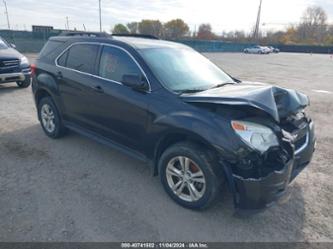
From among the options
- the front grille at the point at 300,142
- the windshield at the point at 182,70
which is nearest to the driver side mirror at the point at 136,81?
the windshield at the point at 182,70

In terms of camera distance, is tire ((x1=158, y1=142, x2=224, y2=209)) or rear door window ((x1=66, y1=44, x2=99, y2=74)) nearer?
tire ((x1=158, y1=142, x2=224, y2=209))

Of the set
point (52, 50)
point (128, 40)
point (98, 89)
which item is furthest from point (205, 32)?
point (98, 89)

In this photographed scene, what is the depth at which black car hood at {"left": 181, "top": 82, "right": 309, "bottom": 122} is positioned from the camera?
2.71 meters

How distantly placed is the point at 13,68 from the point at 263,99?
855 centimetres

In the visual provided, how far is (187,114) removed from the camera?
114 inches

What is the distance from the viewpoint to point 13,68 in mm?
8750

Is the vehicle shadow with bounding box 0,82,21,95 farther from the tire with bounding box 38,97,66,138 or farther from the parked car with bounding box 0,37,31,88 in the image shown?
the tire with bounding box 38,97,66,138

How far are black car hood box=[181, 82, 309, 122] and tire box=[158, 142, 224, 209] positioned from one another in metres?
0.53

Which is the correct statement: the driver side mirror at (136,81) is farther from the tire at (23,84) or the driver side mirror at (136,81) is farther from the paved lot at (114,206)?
the tire at (23,84)

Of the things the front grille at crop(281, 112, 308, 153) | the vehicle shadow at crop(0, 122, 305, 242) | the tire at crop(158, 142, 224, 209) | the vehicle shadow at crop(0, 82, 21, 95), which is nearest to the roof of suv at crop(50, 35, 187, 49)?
the tire at crop(158, 142, 224, 209)

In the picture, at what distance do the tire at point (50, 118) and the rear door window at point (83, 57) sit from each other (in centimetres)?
91

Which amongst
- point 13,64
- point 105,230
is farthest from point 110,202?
point 13,64

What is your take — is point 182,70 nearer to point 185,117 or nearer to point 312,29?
point 185,117

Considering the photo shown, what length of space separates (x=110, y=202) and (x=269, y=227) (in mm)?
1765
